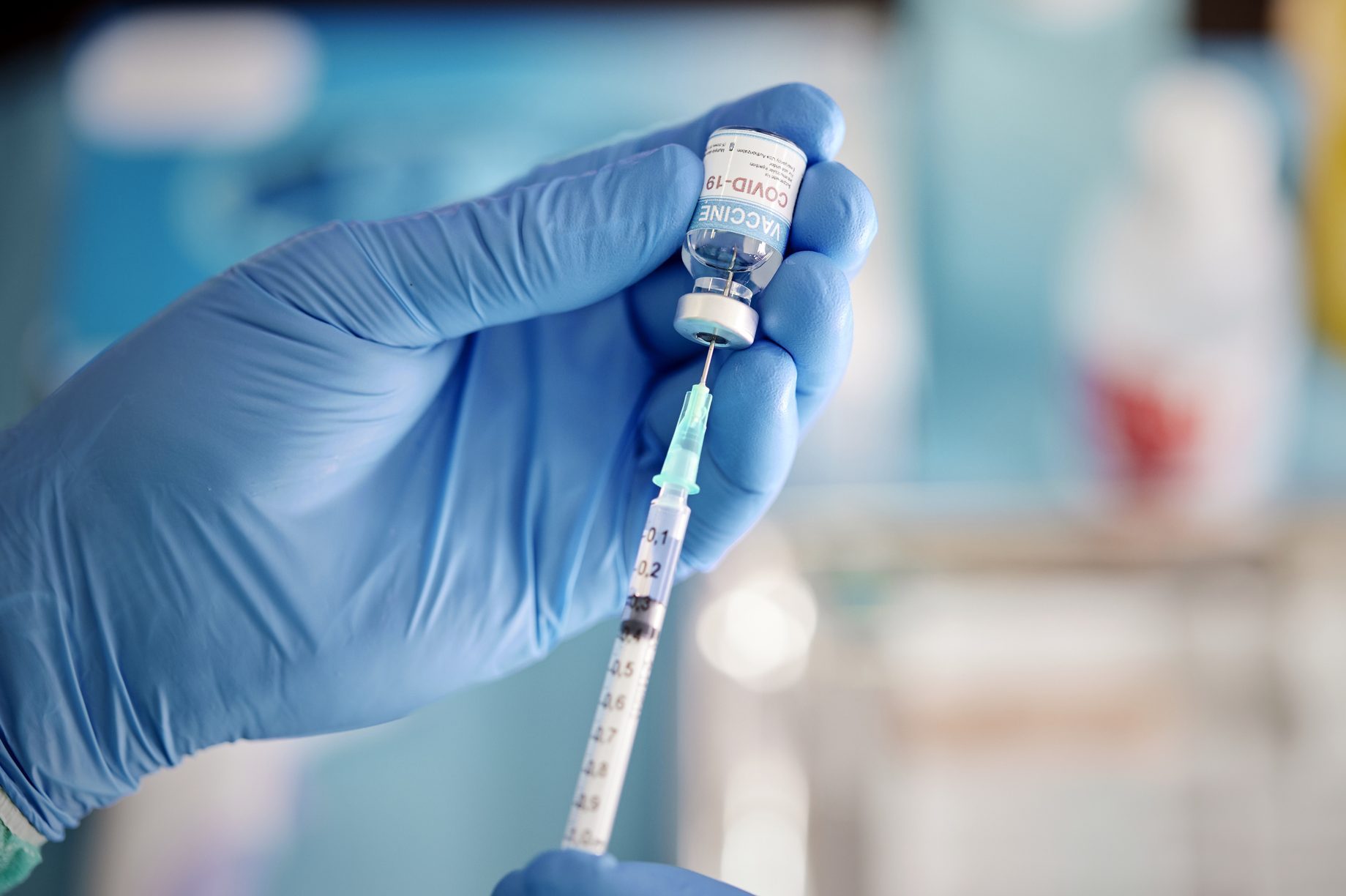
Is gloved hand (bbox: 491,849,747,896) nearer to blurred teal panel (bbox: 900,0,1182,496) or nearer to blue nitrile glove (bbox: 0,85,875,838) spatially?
blue nitrile glove (bbox: 0,85,875,838)

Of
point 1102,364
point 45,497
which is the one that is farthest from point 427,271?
point 1102,364

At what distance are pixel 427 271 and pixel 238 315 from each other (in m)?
0.20

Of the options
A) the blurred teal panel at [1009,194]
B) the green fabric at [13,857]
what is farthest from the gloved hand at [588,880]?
the blurred teal panel at [1009,194]

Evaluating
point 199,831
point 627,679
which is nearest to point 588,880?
point 627,679

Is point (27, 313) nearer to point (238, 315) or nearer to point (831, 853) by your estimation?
point (238, 315)

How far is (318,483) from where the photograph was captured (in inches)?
43.8

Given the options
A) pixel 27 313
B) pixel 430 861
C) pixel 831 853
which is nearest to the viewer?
pixel 831 853

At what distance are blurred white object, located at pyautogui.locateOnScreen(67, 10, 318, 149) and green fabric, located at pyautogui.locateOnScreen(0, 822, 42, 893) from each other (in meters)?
2.15

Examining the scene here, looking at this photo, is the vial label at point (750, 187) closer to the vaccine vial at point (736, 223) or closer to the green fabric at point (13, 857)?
the vaccine vial at point (736, 223)

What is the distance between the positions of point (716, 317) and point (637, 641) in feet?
1.03

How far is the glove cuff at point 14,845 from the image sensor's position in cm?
101

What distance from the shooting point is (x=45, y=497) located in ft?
3.38

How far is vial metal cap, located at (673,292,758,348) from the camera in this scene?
3.27 feet

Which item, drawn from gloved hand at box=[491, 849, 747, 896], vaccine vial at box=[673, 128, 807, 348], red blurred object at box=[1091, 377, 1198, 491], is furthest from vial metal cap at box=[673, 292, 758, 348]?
red blurred object at box=[1091, 377, 1198, 491]
